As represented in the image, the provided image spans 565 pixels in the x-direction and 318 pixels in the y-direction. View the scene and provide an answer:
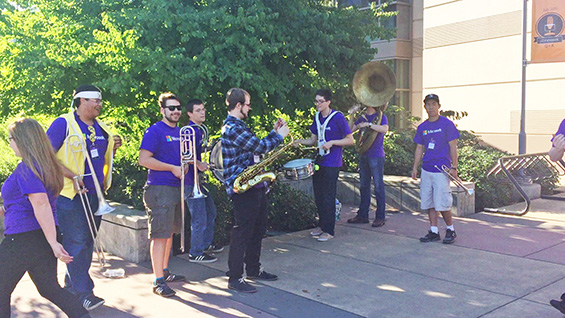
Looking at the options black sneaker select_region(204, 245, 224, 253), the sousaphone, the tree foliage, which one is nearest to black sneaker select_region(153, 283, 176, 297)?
black sneaker select_region(204, 245, 224, 253)

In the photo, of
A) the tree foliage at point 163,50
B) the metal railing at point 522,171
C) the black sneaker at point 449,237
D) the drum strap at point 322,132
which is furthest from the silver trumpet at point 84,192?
the metal railing at point 522,171

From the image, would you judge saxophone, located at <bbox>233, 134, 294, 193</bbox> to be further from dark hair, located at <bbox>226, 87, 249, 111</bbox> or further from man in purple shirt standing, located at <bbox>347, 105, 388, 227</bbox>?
man in purple shirt standing, located at <bbox>347, 105, 388, 227</bbox>

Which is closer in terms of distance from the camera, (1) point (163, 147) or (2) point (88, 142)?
(2) point (88, 142)

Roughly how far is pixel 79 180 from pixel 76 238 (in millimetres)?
504

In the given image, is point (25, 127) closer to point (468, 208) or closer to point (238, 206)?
point (238, 206)

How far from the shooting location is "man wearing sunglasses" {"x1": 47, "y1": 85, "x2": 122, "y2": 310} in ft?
15.8

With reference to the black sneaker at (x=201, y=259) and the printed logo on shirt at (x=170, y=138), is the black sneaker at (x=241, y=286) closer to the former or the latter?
the black sneaker at (x=201, y=259)

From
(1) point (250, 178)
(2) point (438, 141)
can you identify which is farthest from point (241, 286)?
(2) point (438, 141)

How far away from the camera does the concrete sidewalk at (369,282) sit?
4.90 meters

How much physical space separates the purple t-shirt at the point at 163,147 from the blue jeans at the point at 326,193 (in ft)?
7.51

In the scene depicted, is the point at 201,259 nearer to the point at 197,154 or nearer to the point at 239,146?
the point at 197,154

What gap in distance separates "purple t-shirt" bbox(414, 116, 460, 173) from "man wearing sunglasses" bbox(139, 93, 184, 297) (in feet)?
10.5

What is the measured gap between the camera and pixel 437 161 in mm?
7043

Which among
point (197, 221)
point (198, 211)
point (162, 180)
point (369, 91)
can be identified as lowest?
point (197, 221)
